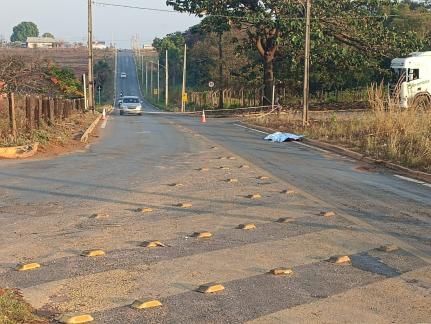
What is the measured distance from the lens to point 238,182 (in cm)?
1147

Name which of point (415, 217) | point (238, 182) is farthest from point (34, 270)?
point (238, 182)

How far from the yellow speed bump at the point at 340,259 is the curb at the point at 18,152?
11414 millimetres

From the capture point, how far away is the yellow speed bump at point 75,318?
14.8 ft

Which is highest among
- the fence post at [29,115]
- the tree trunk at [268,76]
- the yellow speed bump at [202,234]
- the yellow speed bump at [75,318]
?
the tree trunk at [268,76]

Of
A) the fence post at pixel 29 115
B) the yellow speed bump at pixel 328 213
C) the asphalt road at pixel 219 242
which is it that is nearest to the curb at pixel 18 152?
the fence post at pixel 29 115

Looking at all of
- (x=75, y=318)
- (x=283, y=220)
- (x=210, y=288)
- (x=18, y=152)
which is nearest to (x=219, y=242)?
(x=283, y=220)

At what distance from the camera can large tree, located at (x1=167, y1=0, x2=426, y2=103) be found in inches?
1615

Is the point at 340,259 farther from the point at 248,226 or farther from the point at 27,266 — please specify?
the point at 27,266

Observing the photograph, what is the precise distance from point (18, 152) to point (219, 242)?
10.4 meters

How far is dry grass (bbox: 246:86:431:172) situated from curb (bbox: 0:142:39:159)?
886 centimetres

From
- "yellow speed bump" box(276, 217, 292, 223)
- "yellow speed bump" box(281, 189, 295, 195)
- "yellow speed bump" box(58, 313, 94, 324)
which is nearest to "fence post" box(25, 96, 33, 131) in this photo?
"yellow speed bump" box(281, 189, 295, 195)

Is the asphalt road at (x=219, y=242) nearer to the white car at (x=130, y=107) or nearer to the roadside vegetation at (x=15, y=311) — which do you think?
the roadside vegetation at (x=15, y=311)

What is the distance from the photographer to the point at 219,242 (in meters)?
6.89

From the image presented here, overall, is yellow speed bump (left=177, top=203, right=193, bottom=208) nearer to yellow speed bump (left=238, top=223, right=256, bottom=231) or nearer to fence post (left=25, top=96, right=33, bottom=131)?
yellow speed bump (left=238, top=223, right=256, bottom=231)
